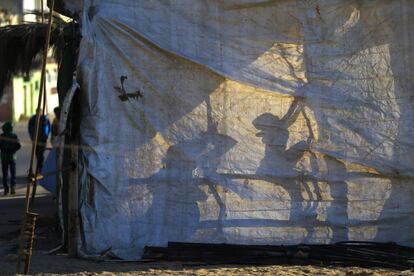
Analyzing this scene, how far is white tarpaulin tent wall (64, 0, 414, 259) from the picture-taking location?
291 inches

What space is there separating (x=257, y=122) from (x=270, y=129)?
0.14m

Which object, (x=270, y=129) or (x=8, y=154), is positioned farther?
(x=8, y=154)

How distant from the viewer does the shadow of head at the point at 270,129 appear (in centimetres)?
743

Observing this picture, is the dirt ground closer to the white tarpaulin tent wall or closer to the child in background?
the white tarpaulin tent wall

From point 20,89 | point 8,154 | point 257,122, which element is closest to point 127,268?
point 257,122

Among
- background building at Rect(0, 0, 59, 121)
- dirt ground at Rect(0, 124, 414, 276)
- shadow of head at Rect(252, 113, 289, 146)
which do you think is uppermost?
background building at Rect(0, 0, 59, 121)

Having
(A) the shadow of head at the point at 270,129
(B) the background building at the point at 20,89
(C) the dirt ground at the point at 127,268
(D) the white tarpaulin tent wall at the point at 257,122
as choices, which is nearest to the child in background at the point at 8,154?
(C) the dirt ground at the point at 127,268

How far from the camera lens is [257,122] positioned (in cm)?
745

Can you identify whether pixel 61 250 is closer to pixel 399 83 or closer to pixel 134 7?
pixel 134 7

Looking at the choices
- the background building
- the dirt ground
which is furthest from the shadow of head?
the background building

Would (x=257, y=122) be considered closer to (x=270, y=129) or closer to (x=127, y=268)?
(x=270, y=129)

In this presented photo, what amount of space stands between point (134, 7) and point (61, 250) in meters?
2.53

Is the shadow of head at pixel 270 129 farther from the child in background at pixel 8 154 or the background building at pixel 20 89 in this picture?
the background building at pixel 20 89

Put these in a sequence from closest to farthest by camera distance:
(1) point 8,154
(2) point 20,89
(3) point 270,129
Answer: (3) point 270,129
(1) point 8,154
(2) point 20,89
